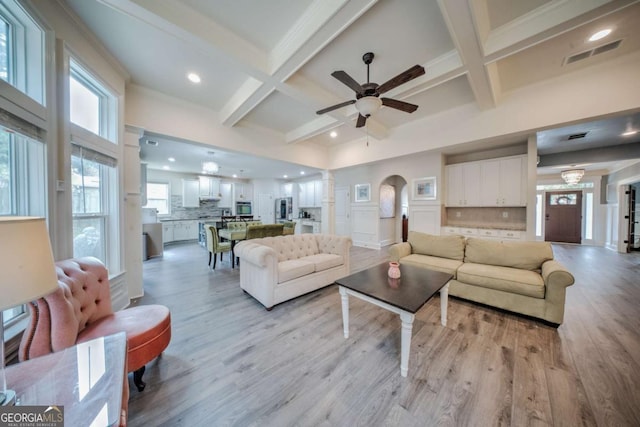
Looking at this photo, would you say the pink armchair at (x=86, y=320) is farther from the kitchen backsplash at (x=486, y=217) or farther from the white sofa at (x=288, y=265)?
the kitchen backsplash at (x=486, y=217)

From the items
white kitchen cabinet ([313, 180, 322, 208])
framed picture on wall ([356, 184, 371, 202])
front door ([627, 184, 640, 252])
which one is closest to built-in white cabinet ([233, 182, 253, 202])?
white kitchen cabinet ([313, 180, 322, 208])

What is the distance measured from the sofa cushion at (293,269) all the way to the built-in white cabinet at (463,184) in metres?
3.94

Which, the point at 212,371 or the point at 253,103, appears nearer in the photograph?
the point at 212,371

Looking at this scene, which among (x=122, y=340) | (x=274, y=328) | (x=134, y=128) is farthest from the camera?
(x=134, y=128)

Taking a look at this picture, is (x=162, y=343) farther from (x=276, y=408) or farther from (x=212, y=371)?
(x=276, y=408)

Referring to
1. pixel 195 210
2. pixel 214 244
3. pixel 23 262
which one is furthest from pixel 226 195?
pixel 23 262

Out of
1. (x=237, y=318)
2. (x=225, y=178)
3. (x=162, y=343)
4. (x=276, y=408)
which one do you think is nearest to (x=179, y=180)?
(x=225, y=178)

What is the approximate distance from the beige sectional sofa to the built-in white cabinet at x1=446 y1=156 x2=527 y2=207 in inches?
73.1

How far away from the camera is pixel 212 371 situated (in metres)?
1.69

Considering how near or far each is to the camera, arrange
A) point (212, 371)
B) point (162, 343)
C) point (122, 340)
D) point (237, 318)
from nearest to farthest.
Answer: point (122, 340) < point (162, 343) < point (212, 371) < point (237, 318)

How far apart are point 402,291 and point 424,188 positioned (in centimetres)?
394

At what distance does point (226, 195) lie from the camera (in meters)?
8.72

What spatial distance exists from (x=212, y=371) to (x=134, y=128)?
10.8ft

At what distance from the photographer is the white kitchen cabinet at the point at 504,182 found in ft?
13.4
